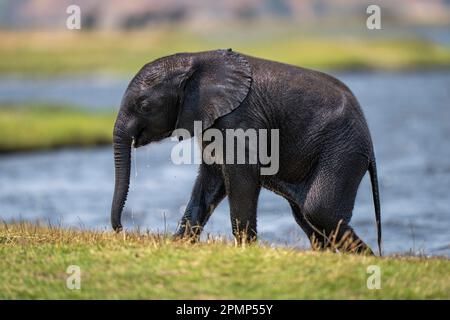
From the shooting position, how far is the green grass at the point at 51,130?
140ft

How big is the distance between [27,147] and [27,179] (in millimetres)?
5956

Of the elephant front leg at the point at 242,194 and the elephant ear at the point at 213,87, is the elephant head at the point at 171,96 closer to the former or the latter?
the elephant ear at the point at 213,87

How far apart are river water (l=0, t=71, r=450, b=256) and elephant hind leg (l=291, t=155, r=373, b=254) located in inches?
14.5

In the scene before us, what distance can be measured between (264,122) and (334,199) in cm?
125

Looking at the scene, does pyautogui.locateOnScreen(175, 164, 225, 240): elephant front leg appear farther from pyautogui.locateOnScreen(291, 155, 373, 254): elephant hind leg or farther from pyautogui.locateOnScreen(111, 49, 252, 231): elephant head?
pyautogui.locateOnScreen(291, 155, 373, 254): elephant hind leg

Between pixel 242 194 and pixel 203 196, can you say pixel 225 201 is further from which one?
pixel 242 194

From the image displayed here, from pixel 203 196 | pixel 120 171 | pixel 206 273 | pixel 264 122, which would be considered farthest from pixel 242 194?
pixel 206 273

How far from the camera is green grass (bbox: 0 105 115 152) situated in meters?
42.5

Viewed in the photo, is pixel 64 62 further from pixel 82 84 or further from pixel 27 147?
pixel 27 147

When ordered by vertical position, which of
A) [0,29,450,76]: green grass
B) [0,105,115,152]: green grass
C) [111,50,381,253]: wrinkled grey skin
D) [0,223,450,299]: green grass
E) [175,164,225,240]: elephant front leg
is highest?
[111,50,381,253]: wrinkled grey skin

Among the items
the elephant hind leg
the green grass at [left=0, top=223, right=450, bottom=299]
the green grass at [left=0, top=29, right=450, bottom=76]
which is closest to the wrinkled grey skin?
the elephant hind leg
